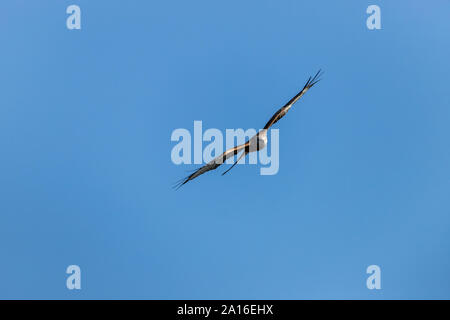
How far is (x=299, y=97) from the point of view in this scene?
20.5 metres
